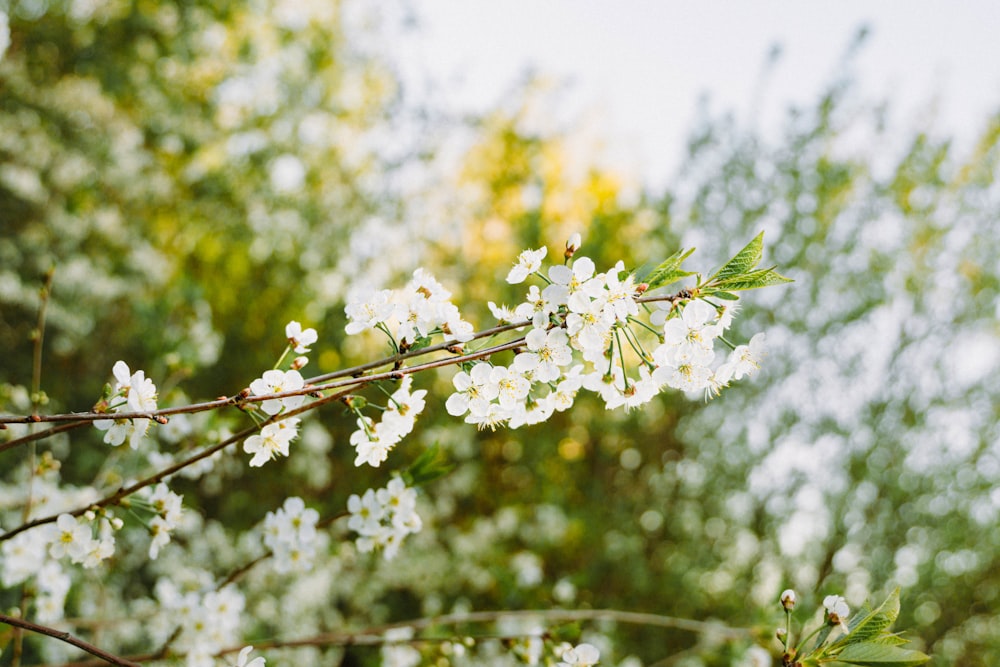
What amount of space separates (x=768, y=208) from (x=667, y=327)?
11.3 feet

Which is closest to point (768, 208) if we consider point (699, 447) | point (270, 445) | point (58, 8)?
point (699, 447)

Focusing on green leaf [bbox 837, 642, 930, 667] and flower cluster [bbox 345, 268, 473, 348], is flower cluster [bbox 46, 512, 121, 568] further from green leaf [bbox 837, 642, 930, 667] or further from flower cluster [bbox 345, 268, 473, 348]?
green leaf [bbox 837, 642, 930, 667]

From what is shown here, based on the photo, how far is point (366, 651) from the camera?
3.84 meters

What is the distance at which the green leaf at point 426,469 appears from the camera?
5.11 feet

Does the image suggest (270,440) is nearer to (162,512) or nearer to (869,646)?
(162,512)

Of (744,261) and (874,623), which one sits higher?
(744,261)

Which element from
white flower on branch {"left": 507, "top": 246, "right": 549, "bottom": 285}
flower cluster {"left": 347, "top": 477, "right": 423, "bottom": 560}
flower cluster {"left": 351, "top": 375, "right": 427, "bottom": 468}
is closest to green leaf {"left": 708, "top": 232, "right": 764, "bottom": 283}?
white flower on branch {"left": 507, "top": 246, "right": 549, "bottom": 285}

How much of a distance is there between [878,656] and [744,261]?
0.67 m

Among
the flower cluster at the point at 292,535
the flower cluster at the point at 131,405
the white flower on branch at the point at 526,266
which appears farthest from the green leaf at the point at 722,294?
the flower cluster at the point at 292,535

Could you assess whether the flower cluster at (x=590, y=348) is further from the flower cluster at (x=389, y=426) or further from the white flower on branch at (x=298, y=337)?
the white flower on branch at (x=298, y=337)

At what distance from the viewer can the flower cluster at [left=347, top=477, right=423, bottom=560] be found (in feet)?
5.19

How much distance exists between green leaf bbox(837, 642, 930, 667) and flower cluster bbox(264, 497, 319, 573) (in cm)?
114

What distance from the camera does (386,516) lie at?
1604 mm

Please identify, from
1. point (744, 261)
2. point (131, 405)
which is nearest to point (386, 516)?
point (131, 405)
